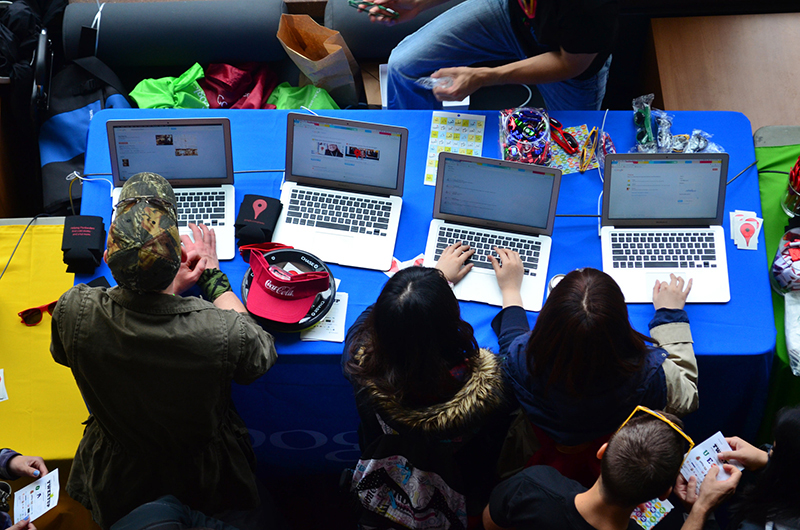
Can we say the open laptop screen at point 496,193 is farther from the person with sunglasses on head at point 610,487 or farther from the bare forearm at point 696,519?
the bare forearm at point 696,519

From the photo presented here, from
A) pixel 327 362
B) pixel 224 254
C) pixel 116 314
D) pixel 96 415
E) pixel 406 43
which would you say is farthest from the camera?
pixel 406 43

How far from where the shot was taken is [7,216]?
300cm

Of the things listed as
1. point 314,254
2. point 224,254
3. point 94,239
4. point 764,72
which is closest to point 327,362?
point 314,254

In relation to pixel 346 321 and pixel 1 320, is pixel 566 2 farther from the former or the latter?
pixel 1 320

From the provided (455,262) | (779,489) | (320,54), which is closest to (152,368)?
(455,262)

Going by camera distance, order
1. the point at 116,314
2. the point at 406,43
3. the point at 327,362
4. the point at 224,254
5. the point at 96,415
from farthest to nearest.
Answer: the point at 406,43, the point at 224,254, the point at 327,362, the point at 96,415, the point at 116,314

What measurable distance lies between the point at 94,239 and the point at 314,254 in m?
0.75

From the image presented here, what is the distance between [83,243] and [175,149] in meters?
0.45

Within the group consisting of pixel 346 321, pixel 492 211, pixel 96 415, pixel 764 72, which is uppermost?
pixel 764 72

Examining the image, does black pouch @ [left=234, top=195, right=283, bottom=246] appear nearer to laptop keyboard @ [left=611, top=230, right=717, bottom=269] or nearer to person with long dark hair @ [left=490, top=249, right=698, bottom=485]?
person with long dark hair @ [left=490, top=249, right=698, bottom=485]

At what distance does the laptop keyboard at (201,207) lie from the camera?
2.26 m

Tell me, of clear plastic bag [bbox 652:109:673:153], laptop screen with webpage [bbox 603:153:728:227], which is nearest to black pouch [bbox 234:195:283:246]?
laptop screen with webpage [bbox 603:153:728:227]

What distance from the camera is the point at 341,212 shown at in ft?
7.46

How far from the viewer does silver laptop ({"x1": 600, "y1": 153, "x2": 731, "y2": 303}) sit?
212cm
